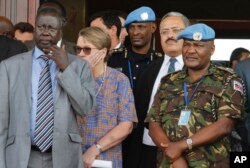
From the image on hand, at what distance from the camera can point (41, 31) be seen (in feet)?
16.4

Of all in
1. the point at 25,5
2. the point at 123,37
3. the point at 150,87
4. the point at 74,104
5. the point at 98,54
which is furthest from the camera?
the point at 25,5

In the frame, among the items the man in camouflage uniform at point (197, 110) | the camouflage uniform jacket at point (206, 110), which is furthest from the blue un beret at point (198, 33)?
the camouflage uniform jacket at point (206, 110)

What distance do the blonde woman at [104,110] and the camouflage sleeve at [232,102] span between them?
30.8 inches

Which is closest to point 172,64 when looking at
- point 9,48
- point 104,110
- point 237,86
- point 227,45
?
point 104,110

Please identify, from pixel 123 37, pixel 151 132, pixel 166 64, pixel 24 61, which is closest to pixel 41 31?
pixel 24 61

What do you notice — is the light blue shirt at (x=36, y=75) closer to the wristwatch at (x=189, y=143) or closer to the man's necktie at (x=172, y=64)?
the wristwatch at (x=189, y=143)

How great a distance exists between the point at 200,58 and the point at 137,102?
97 cm

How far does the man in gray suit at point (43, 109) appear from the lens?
4.77 m

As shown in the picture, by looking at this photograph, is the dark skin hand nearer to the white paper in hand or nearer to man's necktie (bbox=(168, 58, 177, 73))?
the white paper in hand

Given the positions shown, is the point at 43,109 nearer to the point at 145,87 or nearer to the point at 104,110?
the point at 104,110

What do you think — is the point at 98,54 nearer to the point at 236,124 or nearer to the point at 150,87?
the point at 150,87

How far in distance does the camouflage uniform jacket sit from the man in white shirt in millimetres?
756

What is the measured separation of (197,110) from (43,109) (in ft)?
3.42

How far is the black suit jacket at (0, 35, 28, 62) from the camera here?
6.23m
